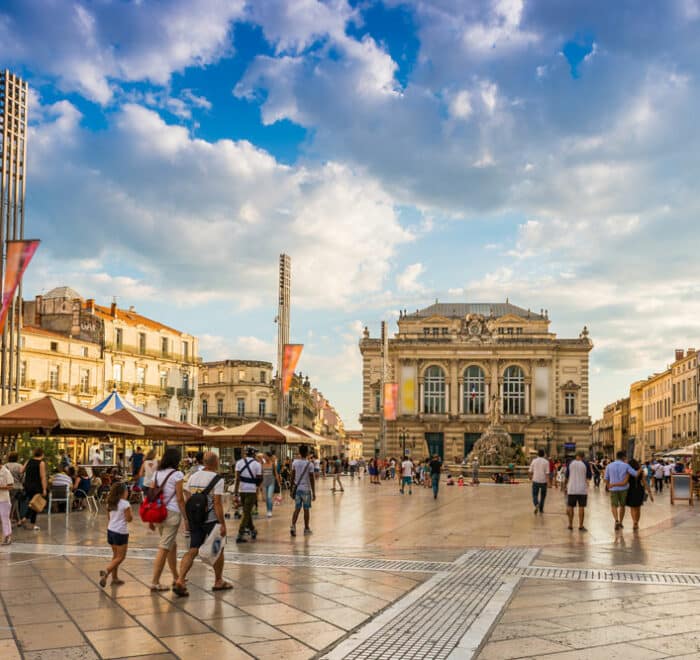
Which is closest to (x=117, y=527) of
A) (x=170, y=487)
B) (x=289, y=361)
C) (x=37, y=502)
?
(x=170, y=487)

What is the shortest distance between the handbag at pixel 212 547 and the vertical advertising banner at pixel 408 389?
70428 millimetres

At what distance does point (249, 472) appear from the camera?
1392 cm

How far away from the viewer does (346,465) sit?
62250mm

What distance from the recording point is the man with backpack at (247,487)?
1360cm

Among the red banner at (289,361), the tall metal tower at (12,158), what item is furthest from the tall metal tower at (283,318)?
the tall metal tower at (12,158)

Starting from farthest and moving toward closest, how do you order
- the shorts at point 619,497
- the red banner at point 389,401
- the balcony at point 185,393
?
1. the balcony at point 185,393
2. the red banner at point 389,401
3. the shorts at point 619,497

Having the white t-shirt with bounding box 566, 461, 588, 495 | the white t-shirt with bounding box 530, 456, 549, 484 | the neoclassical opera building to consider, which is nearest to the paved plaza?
the white t-shirt with bounding box 566, 461, 588, 495

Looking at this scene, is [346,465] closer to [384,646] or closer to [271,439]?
[271,439]

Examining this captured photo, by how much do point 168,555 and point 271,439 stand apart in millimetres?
16348

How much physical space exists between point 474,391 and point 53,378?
40.3 metres

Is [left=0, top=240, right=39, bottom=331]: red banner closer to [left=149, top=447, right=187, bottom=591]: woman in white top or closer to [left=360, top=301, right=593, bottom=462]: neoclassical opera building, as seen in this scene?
[left=149, top=447, right=187, bottom=591]: woman in white top

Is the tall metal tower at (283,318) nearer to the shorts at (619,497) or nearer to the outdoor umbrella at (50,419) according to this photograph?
the outdoor umbrella at (50,419)

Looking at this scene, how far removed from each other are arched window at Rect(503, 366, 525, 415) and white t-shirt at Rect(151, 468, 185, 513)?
236 ft

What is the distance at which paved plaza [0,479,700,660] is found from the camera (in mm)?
6777
